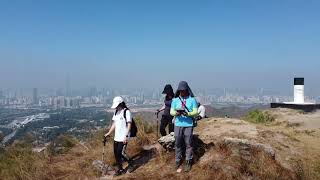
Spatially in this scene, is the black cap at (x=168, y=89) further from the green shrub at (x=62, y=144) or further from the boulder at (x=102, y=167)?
the green shrub at (x=62, y=144)

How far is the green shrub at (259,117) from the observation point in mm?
16153

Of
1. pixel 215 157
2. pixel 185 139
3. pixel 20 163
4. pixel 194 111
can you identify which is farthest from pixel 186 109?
pixel 20 163

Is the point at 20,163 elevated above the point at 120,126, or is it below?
below

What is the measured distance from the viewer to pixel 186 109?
28.5ft

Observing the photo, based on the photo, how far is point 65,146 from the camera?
1253 centimetres

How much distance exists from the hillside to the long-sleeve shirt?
94 cm

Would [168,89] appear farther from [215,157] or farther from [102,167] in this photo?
[102,167]

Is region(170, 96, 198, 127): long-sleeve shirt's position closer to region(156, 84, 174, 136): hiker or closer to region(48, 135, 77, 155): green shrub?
region(156, 84, 174, 136): hiker

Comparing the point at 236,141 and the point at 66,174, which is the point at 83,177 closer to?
the point at 66,174

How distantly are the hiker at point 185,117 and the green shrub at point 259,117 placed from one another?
7835 mm

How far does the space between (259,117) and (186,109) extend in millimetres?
8477

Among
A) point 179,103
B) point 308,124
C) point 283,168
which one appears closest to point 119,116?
point 179,103

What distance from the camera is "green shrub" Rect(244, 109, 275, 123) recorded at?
16.2 meters

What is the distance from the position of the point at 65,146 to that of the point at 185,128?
16.5ft
